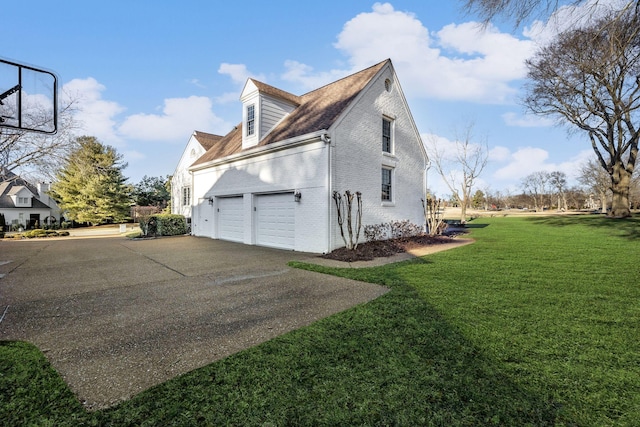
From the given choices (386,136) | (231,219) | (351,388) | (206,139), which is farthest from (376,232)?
(206,139)

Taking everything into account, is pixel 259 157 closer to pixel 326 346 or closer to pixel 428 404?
pixel 326 346

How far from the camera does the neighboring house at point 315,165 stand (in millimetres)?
9945

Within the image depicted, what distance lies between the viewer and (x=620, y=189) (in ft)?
73.7

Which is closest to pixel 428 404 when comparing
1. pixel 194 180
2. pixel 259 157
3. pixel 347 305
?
pixel 347 305

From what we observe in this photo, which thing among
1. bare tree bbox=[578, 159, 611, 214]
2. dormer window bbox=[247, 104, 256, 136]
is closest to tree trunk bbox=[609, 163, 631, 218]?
bare tree bbox=[578, 159, 611, 214]

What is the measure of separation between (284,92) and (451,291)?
1206cm

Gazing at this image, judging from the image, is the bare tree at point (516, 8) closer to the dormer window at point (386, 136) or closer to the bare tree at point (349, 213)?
the bare tree at point (349, 213)

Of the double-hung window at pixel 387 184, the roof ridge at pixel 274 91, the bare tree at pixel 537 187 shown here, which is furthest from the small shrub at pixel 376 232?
the bare tree at pixel 537 187

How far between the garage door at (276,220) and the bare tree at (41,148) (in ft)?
44.1

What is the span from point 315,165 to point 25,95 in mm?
7076

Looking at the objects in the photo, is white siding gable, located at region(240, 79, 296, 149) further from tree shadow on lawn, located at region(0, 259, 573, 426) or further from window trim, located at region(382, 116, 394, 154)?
tree shadow on lawn, located at region(0, 259, 573, 426)

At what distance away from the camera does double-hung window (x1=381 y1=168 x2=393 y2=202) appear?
12312mm

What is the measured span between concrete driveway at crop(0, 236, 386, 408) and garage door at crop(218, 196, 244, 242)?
5570 mm

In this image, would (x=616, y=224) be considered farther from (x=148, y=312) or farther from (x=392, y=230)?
(x=148, y=312)
